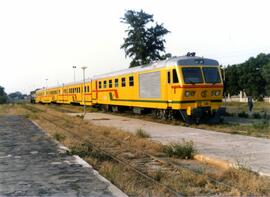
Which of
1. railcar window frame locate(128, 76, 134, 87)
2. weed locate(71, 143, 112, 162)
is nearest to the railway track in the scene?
weed locate(71, 143, 112, 162)

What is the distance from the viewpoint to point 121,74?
29.1 meters

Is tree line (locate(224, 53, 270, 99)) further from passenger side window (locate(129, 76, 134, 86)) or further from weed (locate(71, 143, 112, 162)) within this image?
weed (locate(71, 143, 112, 162))

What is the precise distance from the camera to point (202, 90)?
21.3 metres

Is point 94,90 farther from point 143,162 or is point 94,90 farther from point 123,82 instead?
point 143,162

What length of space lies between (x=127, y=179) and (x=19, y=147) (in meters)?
7.10

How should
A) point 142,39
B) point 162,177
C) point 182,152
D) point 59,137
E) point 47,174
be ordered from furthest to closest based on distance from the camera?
1. point 142,39
2. point 59,137
3. point 182,152
4. point 47,174
5. point 162,177

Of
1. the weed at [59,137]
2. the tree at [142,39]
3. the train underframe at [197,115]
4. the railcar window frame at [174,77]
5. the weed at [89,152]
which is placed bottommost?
the weed at [89,152]

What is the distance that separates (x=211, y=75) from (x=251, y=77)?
59.3m

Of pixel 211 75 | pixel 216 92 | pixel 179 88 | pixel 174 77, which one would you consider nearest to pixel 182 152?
pixel 179 88

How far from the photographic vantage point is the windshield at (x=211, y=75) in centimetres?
2174

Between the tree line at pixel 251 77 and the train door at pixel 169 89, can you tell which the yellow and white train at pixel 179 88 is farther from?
the tree line at pixel 251 77

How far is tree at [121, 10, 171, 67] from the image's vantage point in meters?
63.7

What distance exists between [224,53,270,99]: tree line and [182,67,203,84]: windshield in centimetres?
5129

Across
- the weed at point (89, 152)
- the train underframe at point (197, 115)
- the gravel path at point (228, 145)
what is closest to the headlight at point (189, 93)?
the train underframe at point (197, 115)
